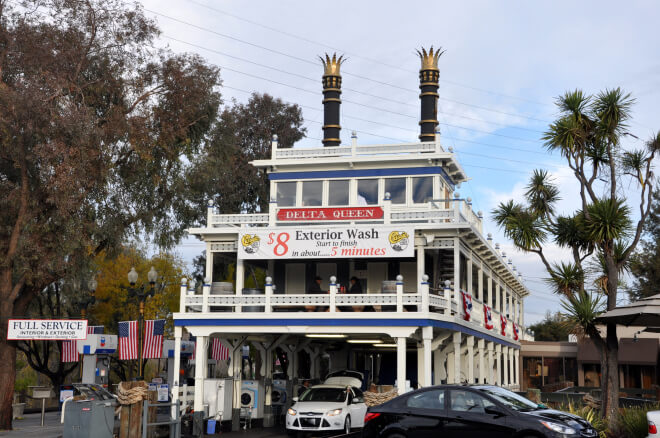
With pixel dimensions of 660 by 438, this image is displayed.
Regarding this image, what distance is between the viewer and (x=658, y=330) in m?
22.0

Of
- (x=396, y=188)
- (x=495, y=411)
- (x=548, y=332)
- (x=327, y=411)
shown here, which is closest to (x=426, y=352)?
(x=327, y=411)

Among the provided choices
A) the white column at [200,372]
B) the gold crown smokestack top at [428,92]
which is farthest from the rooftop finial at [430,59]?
the white column at [200,372]

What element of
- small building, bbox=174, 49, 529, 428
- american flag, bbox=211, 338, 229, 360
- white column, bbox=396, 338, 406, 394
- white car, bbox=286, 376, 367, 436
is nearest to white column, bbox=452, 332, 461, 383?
small building, bbox=174, 49, 529, 428

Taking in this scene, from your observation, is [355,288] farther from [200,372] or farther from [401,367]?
[200,372]

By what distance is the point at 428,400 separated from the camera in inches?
609

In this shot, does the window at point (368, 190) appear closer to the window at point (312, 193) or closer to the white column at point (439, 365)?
the window at point (312, 193)

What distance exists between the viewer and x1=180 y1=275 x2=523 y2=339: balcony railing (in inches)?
1014

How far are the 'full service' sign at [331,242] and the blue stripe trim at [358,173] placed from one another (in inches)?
209

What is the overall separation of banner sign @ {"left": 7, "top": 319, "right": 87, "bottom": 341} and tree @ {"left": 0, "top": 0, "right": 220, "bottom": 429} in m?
2.23

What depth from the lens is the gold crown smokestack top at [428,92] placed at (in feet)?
127

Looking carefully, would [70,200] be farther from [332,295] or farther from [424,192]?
[424,192]

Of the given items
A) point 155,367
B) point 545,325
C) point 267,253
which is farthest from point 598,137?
point 545,325

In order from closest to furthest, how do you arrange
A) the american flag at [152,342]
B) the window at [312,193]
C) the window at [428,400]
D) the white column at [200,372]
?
the window at [428,400] < the white column at [200,372] < the american flag at [152,342] < the window at [312,193]

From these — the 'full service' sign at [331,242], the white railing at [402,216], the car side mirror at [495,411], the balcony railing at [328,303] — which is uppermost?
the white railing at [402,216]
